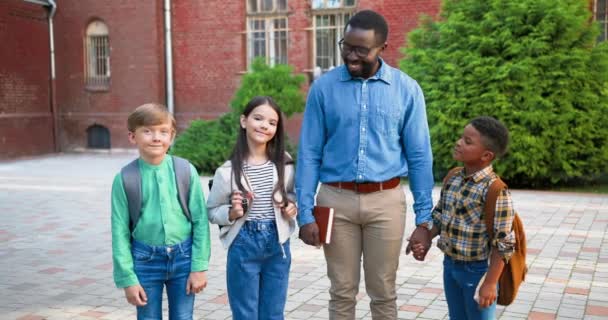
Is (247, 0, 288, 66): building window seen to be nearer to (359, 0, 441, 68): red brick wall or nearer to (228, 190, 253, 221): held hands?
(359, 0, 441, 68): red brick wall

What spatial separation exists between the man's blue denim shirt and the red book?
47mm

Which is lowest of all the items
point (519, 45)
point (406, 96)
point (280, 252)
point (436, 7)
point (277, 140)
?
point (280, 252)

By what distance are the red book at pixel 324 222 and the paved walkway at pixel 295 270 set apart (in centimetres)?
149

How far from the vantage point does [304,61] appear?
1703cm

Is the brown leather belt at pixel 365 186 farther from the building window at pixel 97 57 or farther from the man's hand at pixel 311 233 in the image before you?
the building window at pixel 97 57

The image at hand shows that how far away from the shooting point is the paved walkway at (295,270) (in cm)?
468

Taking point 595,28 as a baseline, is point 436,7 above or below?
above

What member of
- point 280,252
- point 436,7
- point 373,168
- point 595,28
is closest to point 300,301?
point 280,252

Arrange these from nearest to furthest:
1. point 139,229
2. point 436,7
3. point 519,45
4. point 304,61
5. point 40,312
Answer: point 139,229
point 40,312
point 519,45
point 436,7
point 304,61

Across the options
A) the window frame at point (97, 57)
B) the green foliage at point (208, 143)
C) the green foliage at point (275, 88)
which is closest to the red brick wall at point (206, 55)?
the window frame at point (97, 57)

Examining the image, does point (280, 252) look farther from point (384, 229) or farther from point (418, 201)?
point (418, 201)

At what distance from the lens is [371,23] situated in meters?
3.09

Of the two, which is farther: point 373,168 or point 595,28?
point 595,28

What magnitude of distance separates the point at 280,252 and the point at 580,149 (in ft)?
30.2
